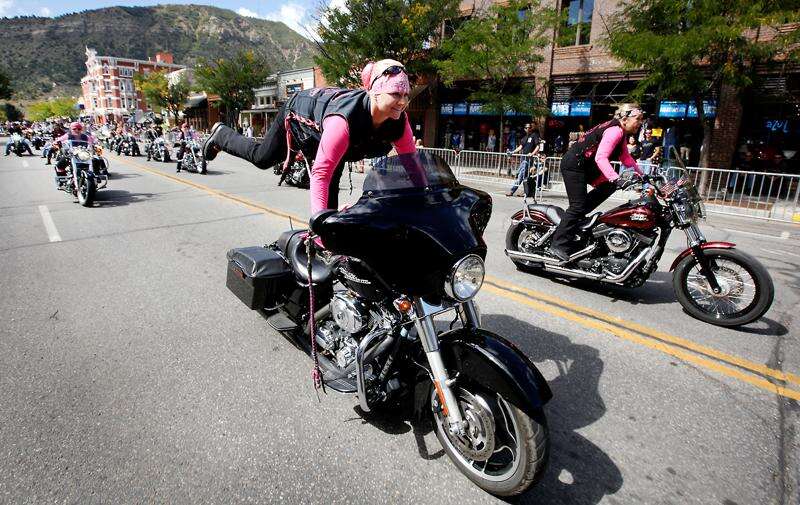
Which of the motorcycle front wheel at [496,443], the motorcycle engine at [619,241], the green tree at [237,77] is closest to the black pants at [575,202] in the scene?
the motorcycle engine at [619,241]

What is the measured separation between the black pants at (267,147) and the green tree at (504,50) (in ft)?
54.6

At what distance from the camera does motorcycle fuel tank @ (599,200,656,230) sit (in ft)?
15.3

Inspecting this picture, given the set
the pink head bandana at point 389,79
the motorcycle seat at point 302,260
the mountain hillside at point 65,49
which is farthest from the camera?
the mountain hillside at point 65,49

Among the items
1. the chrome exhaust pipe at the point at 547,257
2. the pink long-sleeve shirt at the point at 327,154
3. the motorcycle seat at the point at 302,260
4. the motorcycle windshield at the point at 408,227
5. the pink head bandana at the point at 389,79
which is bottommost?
the chrome exhaust pipe at the point at 547,257

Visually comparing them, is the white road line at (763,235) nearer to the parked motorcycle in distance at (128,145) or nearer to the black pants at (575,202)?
the black pants at (575,202)

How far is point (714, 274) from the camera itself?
4359mm

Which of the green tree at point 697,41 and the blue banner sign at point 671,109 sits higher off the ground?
the green tree at point 697,41

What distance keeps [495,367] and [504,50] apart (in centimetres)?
1805

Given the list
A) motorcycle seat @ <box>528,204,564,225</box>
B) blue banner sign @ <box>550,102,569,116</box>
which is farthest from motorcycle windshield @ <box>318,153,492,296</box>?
blue banner sign @ <box>550,102,569,116</box>

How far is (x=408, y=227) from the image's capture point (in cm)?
214

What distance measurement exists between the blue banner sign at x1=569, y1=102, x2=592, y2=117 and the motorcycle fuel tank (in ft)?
58.1

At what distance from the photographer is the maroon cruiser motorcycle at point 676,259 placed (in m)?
4.21

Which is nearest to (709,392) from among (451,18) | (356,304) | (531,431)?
(531,431)

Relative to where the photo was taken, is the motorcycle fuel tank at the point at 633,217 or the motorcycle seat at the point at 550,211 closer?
the motorcycle fuel tank at the point at 633,217
